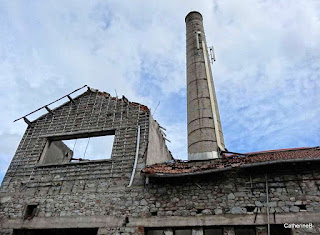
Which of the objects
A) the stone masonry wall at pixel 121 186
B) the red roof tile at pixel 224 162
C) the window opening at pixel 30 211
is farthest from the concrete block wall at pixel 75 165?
the red roof tile at pixel 224 162

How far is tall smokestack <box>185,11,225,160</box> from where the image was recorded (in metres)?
9.72

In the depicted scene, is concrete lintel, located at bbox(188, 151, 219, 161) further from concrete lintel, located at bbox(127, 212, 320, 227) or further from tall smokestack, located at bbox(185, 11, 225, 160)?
concrete lintel, located at bbox(127, 212, 320, 227)

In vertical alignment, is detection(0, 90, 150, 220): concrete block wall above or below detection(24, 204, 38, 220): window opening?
above

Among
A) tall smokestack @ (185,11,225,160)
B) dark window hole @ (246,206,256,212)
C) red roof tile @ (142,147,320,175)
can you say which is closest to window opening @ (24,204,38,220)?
red roof tile @ (142,147,320,175)

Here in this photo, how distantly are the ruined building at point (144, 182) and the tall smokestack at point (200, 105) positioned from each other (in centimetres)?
6

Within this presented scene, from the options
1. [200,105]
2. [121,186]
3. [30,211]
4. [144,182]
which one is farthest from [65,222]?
[200,105]

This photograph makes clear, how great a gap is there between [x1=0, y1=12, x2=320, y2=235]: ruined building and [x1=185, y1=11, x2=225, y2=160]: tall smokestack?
56 mm

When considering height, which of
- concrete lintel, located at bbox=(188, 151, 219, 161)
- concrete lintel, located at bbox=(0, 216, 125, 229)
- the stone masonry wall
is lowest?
concrete lintel, located at bbox=(0, 216, 125, 229)

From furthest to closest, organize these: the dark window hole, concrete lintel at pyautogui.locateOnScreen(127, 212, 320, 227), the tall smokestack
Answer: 1. the tall smokestack
2. the dark window hole
3. concrete lintel at pyautogui.locateOnScreen(127, 212, 320, 227)

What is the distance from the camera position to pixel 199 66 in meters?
12.3

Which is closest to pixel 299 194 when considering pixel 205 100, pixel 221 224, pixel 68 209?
pixel 221 224

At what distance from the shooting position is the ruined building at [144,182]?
20.2 feet

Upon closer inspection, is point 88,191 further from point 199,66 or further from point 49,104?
point 199,66

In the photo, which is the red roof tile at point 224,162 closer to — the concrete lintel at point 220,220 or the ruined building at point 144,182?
the ruined building at point 144,182
